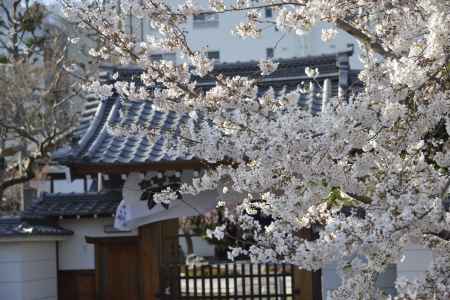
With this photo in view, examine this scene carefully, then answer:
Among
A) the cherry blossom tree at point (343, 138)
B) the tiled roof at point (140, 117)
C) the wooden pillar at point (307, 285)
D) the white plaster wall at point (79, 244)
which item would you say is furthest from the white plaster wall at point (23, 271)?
the cherry blossom tree at point (343, 138)

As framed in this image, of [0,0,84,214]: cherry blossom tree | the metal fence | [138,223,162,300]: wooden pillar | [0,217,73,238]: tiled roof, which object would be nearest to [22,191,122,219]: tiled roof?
[0,217,73,238]: tiled roof

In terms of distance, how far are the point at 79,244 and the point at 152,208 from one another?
2186 millimetres

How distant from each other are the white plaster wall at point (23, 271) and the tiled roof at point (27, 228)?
0.65ft

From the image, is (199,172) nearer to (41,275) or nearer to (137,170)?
(137,170)

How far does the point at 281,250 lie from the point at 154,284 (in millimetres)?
5647

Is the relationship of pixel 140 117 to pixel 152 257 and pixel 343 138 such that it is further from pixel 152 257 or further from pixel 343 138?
pixel 343 138

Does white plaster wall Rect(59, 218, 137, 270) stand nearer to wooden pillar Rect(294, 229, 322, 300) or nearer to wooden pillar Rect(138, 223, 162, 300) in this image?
wooden pillar Rect(138, 223, 162, 300)

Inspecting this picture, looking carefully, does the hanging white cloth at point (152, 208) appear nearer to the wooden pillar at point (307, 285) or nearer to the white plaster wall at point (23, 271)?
the wooden pillar at point (307, 285)

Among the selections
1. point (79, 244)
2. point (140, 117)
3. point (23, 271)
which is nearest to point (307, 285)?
point (140, 117)

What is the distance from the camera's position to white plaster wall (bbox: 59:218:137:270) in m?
10.7

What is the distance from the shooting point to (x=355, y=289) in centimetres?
380

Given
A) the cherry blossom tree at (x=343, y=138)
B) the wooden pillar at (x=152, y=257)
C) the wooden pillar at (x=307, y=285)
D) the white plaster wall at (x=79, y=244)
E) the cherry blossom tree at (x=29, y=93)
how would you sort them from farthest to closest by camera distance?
the cherry blossom tree at (x=29, y=93)
the white plaster wall at (x=79, y=244)
the wooden pillar at (x=152, y=257)
the wooden pillar at (x=307, y=285)
the cherry blossom tree at (x=343, y=138)

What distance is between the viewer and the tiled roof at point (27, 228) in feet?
33.0

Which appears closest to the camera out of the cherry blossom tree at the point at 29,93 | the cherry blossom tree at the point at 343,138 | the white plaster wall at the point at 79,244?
the cherry blossom tree at the point at 343,138
